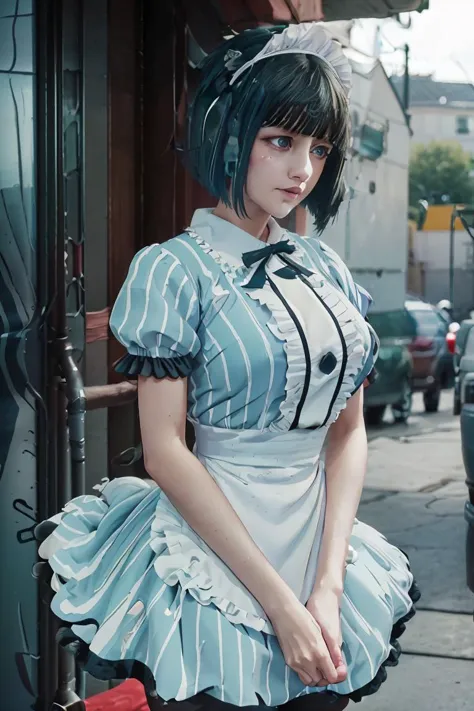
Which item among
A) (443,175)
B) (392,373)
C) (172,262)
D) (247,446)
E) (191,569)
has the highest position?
(443,175)

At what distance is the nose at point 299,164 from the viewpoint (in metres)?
1.35

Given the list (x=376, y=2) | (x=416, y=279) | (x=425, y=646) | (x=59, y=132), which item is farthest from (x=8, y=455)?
(x=416, y=279)

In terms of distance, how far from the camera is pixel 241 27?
2.29 m

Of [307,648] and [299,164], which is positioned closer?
[307,648]

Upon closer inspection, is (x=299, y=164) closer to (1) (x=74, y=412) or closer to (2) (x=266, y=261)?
(2) (x=266, y=261)

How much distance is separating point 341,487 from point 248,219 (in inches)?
15.7

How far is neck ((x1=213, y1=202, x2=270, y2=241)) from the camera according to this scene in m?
1.41

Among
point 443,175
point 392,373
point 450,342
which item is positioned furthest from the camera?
point 443,175

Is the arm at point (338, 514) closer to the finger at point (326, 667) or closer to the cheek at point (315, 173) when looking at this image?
the finger at point (326, 667)

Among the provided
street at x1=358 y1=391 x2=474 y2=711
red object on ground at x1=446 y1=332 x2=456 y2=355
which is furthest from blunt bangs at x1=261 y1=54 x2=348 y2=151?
red object on ground at x1=446 y1=332 x2=456 y2=355

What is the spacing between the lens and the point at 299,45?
134 cm

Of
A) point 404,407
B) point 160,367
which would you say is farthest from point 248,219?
point 404,407

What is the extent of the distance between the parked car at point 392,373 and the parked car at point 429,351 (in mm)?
295

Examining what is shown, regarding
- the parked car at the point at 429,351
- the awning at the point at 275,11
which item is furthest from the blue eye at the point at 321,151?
the parked car at the point at 429,351
